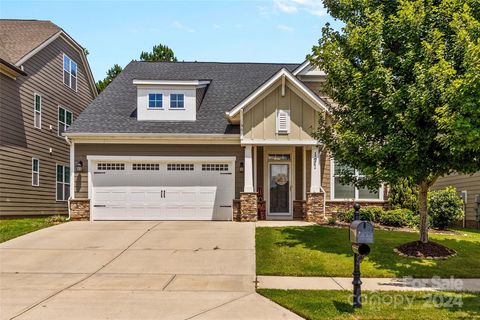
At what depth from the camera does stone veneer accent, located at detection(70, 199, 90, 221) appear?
51.5ft

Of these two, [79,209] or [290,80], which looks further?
[79,209]

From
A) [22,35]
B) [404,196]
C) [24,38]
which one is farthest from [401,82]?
[22,35]

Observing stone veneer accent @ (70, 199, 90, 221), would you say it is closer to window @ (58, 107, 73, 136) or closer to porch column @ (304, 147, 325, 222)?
window @ (58, 107, 73, 136)

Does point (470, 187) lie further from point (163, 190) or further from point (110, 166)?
point (110, 166)

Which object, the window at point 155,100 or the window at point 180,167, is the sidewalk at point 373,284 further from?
the window at point 155,100

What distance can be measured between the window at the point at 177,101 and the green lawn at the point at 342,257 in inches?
262

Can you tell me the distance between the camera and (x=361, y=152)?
10.2 metres

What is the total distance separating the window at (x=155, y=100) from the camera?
16.8 m

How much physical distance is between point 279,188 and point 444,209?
5972mm

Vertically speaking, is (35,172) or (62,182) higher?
(35,172)

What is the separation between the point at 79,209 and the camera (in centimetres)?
1572

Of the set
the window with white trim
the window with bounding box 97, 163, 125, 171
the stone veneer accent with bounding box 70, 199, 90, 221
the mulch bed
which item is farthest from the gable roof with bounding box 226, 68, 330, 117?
the window with white trim

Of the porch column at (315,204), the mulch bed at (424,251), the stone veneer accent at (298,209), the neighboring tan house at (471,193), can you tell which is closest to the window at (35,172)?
the stone veneer accent at (298,209)

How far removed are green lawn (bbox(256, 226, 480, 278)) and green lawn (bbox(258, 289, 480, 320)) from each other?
1470mm
